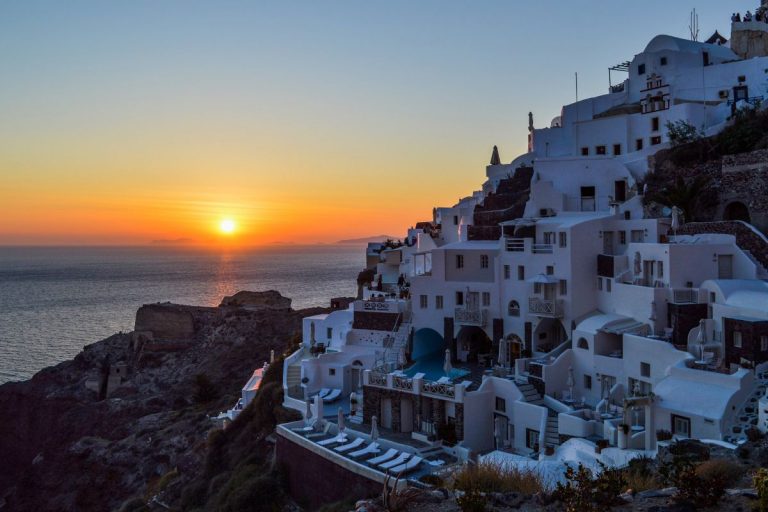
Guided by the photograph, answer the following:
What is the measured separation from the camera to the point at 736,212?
29781 millimetres

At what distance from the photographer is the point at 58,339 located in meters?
88.1

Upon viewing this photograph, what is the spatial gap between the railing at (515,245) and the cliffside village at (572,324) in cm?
10

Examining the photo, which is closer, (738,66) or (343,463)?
(343,463)

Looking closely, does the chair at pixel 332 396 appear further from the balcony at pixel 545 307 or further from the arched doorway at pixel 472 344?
the balcony at pixel 545 307

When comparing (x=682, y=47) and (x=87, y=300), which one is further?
(x=87, y=300)

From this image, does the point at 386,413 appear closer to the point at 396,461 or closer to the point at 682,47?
the point at 396,461

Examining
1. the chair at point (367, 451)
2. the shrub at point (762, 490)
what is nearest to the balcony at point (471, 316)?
the chair at point (367, 451)

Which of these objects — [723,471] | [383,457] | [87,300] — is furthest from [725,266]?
[87,300]

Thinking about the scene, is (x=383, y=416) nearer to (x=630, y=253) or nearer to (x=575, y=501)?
(x=630, y=253)

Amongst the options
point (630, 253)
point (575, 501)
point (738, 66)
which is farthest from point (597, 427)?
point (738, 66)

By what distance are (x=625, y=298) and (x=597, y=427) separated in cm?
742

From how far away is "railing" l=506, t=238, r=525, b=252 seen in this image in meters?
31.8

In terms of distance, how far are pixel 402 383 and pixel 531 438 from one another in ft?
18.7

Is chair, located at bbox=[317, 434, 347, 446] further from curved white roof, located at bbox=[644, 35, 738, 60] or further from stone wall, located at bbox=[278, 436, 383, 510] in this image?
curved white roof, located at bbox=[644, 35, 738, 60]
